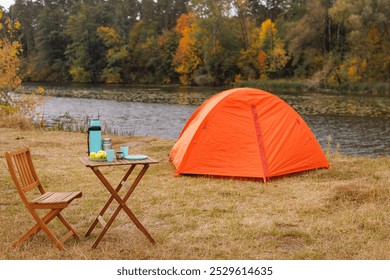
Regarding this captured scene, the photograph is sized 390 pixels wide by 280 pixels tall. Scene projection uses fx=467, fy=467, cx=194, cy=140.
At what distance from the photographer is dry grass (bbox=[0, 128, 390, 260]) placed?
4820 mm

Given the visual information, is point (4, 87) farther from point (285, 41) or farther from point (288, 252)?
point (285, 41)

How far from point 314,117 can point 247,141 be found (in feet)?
50.2

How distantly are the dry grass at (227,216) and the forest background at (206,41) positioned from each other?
26.7m

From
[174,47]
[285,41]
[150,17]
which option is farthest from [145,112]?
[150,17]

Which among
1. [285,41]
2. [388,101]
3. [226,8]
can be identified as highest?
[226,8]

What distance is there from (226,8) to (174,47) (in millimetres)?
10306

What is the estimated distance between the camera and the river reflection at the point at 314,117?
16.8m

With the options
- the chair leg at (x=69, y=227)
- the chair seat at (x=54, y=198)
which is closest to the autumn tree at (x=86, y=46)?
the chair leg at (x=69, y=227)

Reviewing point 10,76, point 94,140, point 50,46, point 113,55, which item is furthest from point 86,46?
point 94,140

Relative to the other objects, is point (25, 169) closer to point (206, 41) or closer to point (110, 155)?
point (110, 155)

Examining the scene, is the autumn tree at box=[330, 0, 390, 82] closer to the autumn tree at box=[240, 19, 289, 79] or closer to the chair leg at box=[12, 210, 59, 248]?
the autumn tree at box=[240, 19, 289, 79]

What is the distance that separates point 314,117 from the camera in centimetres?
2277

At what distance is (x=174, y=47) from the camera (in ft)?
193

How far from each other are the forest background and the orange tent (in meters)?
25.9
